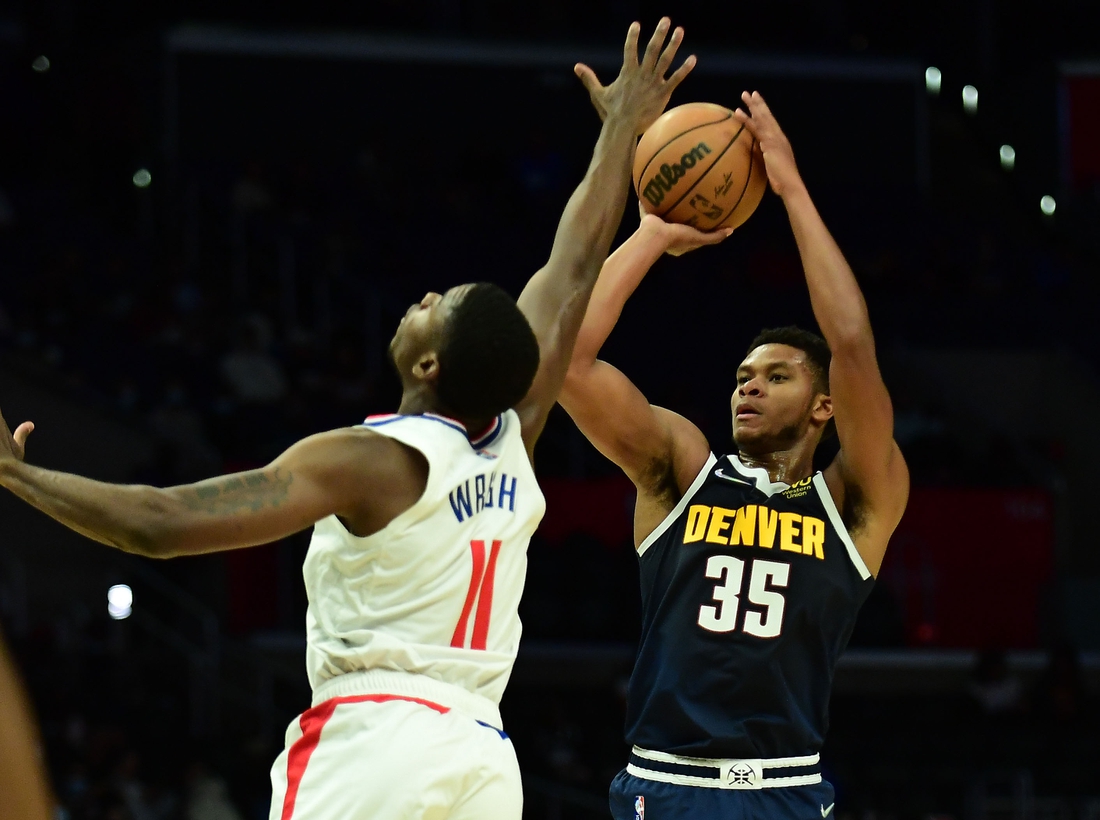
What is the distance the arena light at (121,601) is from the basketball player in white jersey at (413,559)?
873cm

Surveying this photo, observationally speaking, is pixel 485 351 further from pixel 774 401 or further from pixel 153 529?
pixel 774 401

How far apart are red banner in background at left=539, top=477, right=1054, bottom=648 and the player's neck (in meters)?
8.14

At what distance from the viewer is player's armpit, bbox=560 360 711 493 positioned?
4902 millimetres

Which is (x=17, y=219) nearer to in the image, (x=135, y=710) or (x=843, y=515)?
(x=135, y=710)

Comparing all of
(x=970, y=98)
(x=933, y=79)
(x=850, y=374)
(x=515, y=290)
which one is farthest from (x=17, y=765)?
(x=933, y=79)

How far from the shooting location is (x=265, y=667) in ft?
37.5

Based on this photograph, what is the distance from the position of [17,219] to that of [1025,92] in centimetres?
1252

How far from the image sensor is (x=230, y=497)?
10.3 feet

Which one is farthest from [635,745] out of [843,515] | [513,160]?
[513,160]

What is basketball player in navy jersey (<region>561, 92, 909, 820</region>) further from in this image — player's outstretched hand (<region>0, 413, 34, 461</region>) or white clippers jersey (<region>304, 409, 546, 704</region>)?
player's outstretched hand (<region>0, 413, 34, 461</region>)

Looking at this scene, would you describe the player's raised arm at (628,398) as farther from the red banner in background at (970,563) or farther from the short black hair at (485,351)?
the red banner in background at (970,563)

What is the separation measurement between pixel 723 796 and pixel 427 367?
6.02ft

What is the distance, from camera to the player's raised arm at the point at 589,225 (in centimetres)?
388

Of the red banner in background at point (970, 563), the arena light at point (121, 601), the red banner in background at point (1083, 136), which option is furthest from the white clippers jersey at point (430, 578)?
the red banner in background at point (1083, 136)
